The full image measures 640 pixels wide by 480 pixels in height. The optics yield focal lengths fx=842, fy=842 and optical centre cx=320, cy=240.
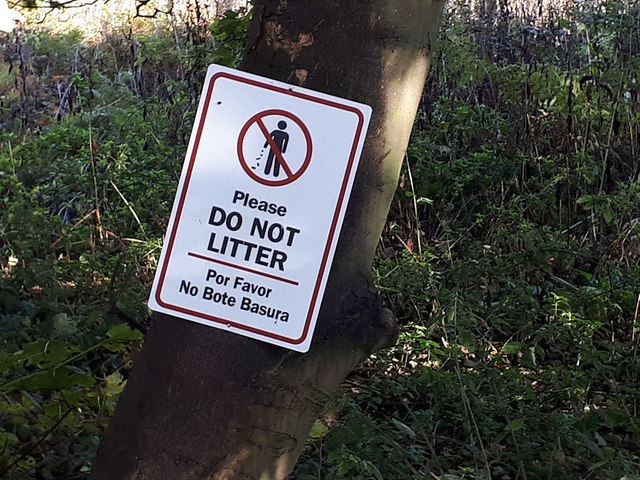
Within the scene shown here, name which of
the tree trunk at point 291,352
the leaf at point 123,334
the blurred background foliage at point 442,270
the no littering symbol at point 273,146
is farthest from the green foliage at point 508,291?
the no littering symbol at point 273,146

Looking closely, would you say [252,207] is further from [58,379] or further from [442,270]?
[442,270]

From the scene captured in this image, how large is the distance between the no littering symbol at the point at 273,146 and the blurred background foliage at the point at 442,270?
0.64m

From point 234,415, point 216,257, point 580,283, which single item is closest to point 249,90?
point 216,257

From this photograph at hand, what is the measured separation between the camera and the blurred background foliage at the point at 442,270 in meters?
2.53

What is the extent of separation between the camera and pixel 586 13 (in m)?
7.97

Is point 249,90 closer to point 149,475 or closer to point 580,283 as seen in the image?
point 149,475

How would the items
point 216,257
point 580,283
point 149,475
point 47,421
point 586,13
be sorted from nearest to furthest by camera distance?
point 216,257 → point 149,475 → point 47,421 → point 580,283 → point 586,13

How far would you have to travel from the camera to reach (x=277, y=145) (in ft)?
4.96

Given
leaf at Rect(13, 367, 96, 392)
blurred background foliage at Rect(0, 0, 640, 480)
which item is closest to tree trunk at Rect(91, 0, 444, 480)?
blurred background foliage at Rect(0, 0, 640, 480)

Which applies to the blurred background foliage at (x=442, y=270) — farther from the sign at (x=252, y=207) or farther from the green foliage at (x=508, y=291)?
the sign at (x=252, y=207)

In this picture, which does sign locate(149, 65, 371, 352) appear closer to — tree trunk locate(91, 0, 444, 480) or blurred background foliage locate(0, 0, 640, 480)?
tree trunk locate(91, 0, 444, 480)

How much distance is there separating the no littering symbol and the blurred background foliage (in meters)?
0.64

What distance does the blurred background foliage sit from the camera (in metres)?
2.53

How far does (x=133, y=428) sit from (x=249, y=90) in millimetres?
694
